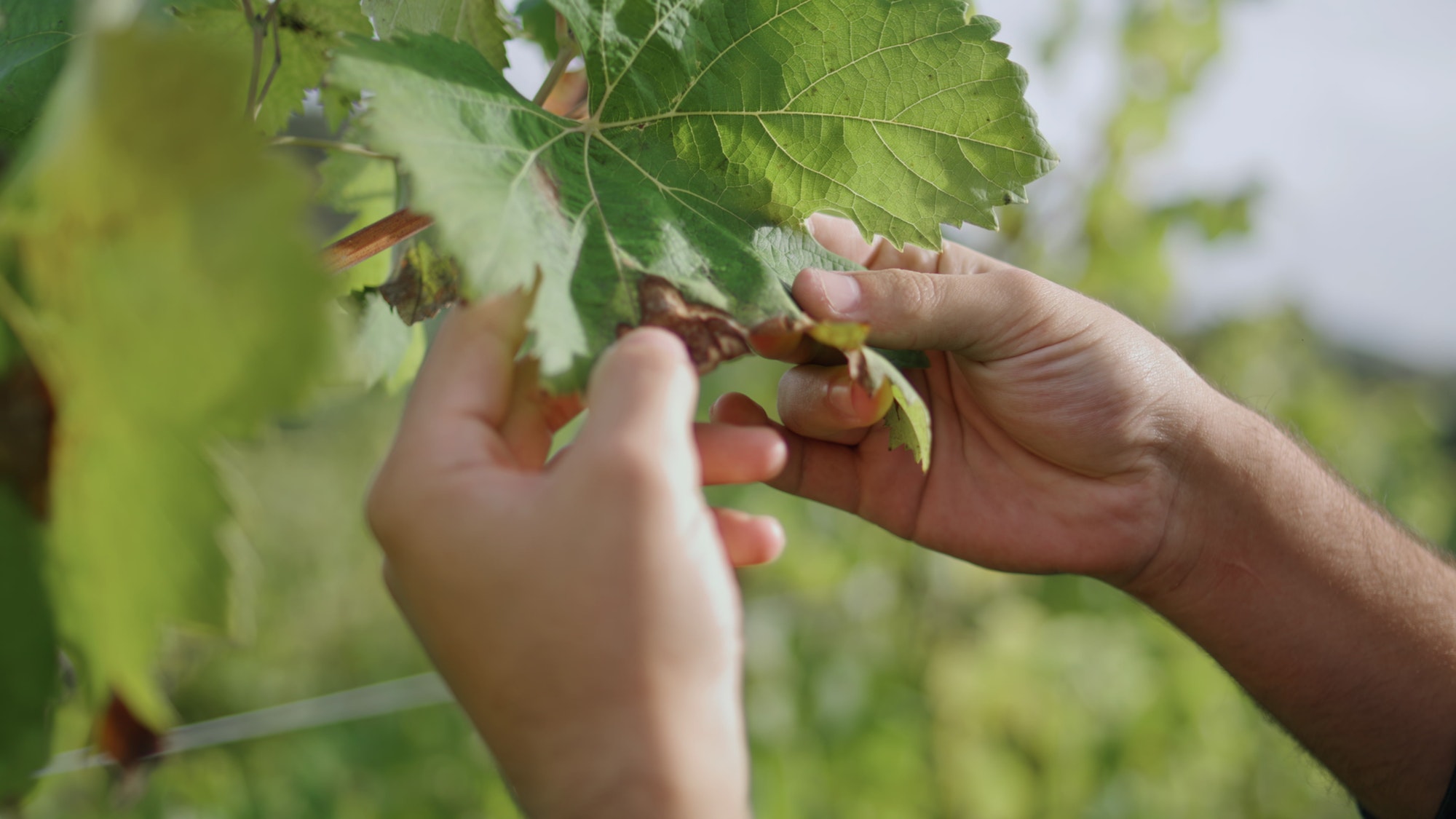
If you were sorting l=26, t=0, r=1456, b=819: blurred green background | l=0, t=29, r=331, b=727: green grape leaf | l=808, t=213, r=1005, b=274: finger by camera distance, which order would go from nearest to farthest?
l=0, t=29, r=331, b=727: green grape leaf
l=808, t=213, r=1005, b=274: finger
l=26, t=0, r=1456, b=819: blurred green background

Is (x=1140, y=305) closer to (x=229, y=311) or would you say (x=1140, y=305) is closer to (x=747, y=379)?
(x=747, y=379)

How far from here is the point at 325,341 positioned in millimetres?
343

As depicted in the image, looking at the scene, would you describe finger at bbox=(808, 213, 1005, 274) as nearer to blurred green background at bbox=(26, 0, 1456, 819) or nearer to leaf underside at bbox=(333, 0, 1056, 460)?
leaf underside at bbox=(333, 0, 1056, 460)

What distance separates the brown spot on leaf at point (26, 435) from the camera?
379 mm

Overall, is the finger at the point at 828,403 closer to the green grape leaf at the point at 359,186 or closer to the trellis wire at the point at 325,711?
the green grape leaf at the point at 359,186

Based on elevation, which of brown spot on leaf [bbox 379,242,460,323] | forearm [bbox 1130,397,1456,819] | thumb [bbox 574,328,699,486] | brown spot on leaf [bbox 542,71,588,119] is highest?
brown spot on leaf [bbox 542,71,588,119]

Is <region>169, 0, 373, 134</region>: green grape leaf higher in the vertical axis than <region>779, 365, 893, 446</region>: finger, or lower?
higher

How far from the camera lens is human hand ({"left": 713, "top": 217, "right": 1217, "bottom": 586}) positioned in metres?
0.88

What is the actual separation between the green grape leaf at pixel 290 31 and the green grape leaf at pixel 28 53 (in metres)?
0.07

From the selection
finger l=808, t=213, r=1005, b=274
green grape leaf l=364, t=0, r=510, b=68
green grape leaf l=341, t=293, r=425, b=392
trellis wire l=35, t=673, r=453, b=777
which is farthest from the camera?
trellis wire l=35, t=673, r=453, b=777

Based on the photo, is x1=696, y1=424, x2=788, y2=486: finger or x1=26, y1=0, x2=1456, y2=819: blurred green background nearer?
x1=696, y1=424, x2=788, y2=486: finger

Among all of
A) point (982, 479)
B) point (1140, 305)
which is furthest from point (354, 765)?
point (1140, 305)

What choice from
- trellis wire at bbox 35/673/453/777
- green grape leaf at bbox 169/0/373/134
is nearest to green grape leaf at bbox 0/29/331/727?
green grape leaf at bbox 169/0/373/134

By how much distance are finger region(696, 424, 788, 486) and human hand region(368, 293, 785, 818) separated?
6 centimetres
